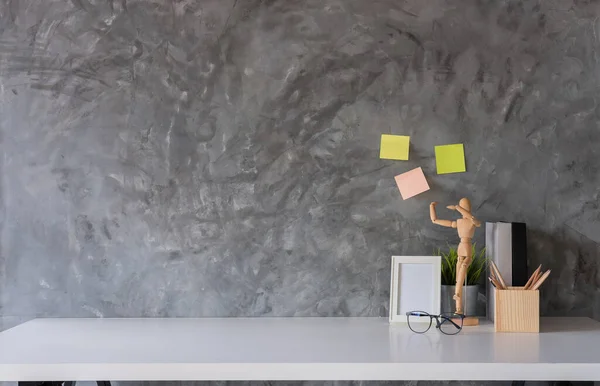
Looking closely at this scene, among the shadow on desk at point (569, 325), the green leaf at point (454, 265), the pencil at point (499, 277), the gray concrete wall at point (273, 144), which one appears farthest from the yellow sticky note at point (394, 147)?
the shadow on desk at point (569, 325)

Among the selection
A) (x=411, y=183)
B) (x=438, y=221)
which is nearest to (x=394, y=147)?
(x=411, y=183)

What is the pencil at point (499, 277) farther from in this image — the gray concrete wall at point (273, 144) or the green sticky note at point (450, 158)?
the green sticky note at point (450, 158)

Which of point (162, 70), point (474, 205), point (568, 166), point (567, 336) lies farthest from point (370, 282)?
point (162, 70)

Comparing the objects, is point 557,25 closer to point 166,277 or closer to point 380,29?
point 380,29

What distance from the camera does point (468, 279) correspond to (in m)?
1.86

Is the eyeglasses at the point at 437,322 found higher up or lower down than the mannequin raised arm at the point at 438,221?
lower down

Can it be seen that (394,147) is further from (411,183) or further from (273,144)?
(273,144)

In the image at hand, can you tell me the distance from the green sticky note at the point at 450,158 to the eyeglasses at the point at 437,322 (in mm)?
458

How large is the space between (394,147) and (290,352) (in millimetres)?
786

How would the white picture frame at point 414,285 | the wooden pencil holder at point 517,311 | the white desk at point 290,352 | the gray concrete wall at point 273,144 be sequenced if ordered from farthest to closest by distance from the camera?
the gray concrete wall at point 273,144, the white picture frame at point 414,285, the wooden pencil holder at point 517,311, the white desk at point 290,352

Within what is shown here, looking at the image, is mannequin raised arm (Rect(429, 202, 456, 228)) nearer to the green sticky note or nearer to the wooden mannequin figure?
the wooden mannequin figure

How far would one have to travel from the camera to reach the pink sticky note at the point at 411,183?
1.93m

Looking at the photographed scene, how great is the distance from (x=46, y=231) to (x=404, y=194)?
1138mm

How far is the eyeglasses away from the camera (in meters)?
1.66
